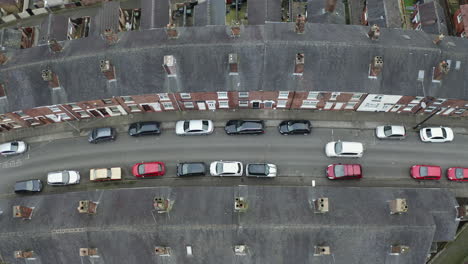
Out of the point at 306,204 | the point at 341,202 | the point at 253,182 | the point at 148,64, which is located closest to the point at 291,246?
the point at 306,204

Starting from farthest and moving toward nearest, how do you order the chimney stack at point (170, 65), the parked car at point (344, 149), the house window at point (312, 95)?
the parked car at point (344, 149) < the house window at point (312, 95) < the chimney stack at point (170, 65)

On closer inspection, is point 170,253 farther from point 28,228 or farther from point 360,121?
point 360,121

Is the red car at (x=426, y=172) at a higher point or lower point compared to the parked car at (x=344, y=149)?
lower

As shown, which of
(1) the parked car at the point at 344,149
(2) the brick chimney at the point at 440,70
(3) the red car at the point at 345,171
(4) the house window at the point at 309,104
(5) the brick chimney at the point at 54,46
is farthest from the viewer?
(4) the house window at the point at 309,104

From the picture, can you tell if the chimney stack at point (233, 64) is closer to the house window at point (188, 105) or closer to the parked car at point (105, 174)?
the house window at point (188, 105)

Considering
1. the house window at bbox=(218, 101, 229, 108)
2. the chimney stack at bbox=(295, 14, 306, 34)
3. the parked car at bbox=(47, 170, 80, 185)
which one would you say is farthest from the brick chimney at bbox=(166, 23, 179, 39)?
the parked car at bbox=(47, 170, 80, 185)

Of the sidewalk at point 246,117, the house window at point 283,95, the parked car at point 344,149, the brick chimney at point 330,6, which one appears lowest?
the parked car at point 344,149

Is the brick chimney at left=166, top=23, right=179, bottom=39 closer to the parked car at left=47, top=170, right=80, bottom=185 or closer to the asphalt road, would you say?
the asphalt road

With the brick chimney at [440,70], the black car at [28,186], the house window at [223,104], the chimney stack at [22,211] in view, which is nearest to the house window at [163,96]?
the house window at [223,104]
